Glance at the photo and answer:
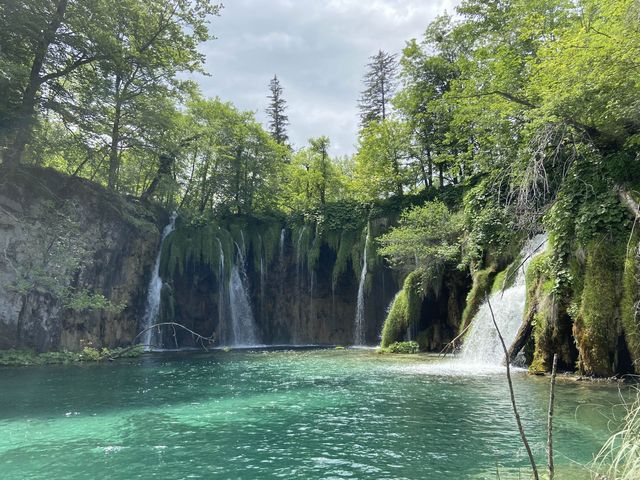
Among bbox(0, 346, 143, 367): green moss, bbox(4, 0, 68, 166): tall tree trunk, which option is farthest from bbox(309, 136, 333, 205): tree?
bbox(0, 346, 143, 367): green moss

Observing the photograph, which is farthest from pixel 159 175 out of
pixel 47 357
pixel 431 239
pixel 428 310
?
pixel 428 310

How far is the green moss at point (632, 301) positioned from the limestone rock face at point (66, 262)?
60.0ft

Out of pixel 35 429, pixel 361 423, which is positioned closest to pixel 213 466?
pixel 361 423

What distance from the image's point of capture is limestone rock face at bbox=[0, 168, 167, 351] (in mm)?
19000

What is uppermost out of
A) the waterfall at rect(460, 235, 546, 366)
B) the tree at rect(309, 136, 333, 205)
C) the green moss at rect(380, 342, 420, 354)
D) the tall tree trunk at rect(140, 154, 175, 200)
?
the tree at rect(309, 136, 333, 205)

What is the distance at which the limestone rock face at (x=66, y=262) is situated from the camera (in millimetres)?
19000

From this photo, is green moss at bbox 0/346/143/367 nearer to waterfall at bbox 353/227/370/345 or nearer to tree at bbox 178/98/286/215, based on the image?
waterfall at bbox 353/227/370/345

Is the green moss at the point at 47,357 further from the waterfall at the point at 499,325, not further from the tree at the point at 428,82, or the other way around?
the tree at the point at 428,82

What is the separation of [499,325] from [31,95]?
820 inches

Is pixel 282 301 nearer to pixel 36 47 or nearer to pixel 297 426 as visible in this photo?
pixel 36 47

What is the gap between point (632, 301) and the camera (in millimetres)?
9836

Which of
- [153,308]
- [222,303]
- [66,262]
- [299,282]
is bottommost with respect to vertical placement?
[153,308]

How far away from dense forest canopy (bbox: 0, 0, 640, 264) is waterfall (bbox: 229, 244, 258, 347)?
15.9ft

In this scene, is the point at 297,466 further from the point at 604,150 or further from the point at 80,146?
the point at 80,146
